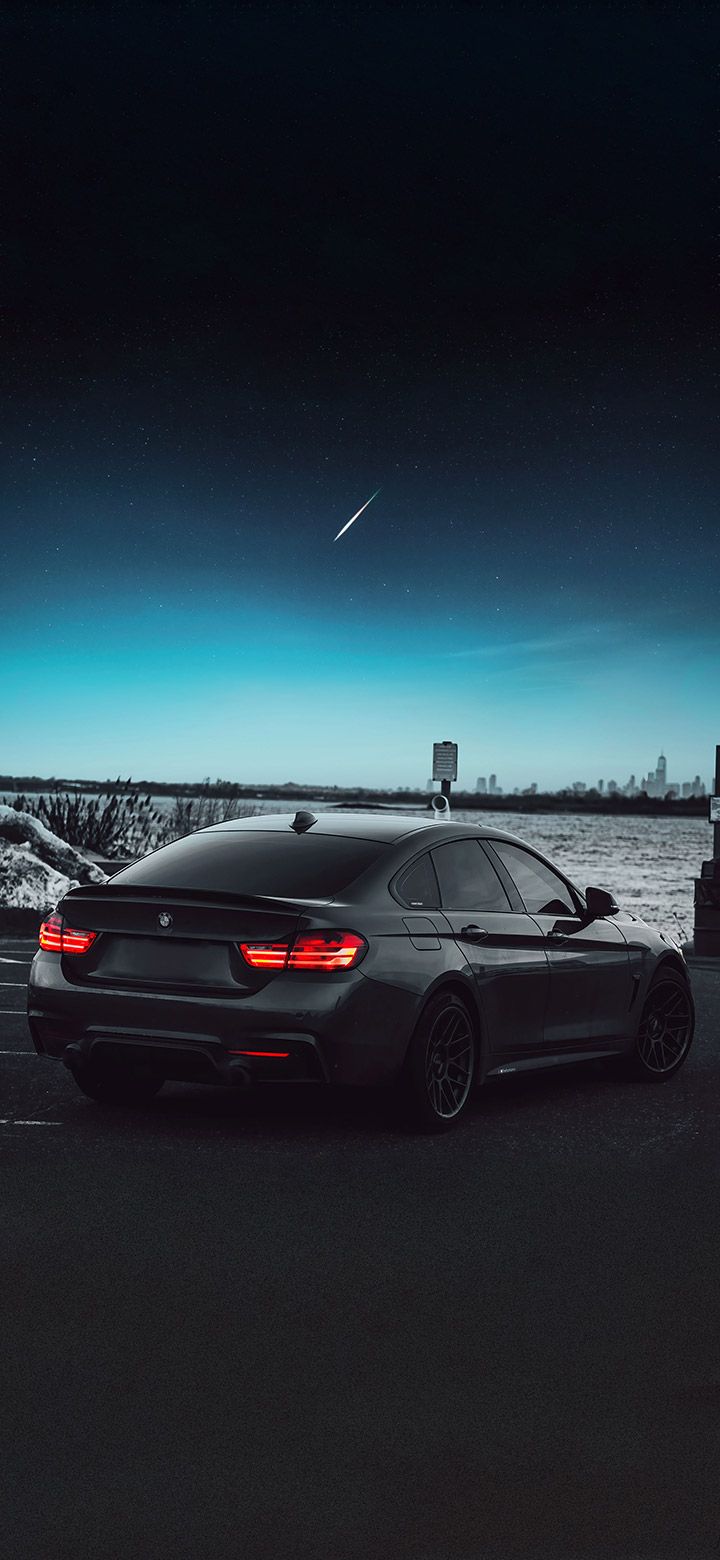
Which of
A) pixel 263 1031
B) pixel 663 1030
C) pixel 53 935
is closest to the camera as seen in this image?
pixel 263 1031

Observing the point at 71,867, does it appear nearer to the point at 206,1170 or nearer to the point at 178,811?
the point at 178,811

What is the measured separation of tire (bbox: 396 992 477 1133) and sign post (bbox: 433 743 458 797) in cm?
1323

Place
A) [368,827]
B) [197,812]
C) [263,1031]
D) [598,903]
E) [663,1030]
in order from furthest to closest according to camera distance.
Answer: [197,812]
[663,1030]
[598,903]
[368,827]
[263,1031]

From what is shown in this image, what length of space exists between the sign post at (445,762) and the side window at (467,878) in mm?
12383

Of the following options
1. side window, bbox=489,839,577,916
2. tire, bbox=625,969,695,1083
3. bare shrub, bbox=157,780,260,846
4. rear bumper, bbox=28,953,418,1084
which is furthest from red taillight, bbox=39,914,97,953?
bare shrub, bbox=157,780,260,846

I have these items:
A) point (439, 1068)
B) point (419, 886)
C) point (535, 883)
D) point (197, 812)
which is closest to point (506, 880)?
point (535, 883)

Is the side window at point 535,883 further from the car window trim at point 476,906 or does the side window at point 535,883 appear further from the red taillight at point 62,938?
the red taillight at point 62,938

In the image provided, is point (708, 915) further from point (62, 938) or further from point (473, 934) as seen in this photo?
point (62, 938)

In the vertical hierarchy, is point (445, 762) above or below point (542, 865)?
above

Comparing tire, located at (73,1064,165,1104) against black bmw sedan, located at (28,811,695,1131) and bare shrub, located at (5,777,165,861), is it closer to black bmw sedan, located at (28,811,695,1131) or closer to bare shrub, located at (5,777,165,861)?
black bmw sedan, located at (28,811,695,1131)

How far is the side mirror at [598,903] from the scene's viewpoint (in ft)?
31.2

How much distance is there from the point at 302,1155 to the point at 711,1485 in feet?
12.8

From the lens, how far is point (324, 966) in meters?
7.65

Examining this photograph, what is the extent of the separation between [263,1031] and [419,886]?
1.37m
